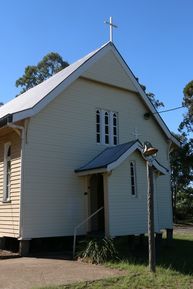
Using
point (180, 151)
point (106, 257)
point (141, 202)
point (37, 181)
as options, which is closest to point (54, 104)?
point (37, 181)

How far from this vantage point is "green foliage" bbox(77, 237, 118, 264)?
13052 millimetres

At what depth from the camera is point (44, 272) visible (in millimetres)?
11266

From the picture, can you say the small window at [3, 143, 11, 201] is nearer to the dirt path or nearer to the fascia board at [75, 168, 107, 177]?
the fascia board at [75, 168, 107, 177]

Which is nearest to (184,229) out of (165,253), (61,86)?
Result: (165,253)

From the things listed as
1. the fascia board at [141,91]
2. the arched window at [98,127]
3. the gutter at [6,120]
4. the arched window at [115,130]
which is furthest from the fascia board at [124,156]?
the fascia board at [141,91]

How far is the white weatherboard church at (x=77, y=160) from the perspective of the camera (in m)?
15.4

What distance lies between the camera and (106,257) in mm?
13086

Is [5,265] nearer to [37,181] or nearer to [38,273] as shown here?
[38,273]

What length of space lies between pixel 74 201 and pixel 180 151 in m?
25.4

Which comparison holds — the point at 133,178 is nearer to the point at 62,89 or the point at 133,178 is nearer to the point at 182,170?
the point at 62,89

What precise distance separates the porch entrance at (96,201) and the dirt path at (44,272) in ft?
13.3

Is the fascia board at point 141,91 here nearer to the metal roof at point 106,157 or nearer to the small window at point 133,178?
the metal roof at point 106,157

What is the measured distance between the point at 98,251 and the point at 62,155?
4.71m

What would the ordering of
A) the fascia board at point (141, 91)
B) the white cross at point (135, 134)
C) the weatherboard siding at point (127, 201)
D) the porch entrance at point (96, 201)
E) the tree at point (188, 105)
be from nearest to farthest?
1. the weatherboard siding at point (127, 201)
2. the porch entrance at point (96, 201)
3. the fascia board at point (141, 91)
4. the white cross at point (135, 134)
5. the tree at point (188, 105)
